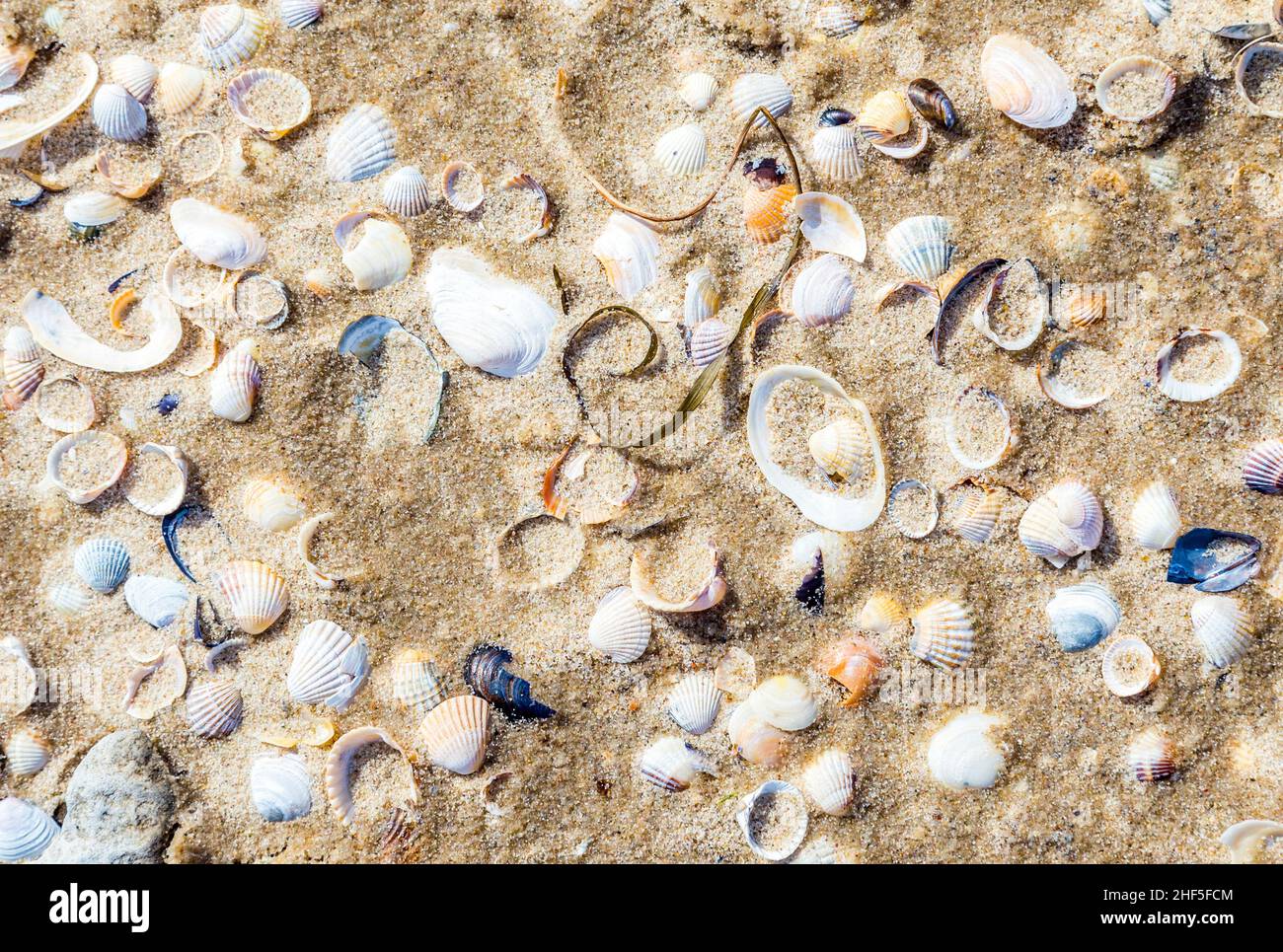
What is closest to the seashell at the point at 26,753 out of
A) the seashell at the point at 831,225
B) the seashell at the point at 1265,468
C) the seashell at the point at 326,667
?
the seashell at the point at 326,667

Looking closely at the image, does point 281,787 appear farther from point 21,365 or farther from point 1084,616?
point 1084,616

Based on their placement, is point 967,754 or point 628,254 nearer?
point 967,754

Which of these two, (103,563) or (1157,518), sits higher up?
(1157,518)

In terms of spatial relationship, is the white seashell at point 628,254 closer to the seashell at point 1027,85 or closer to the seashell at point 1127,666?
the seashell at point 1027,85

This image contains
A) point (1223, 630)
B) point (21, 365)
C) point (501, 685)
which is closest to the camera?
point (1223, 630)

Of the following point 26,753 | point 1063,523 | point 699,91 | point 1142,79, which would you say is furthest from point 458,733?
point 1142,79

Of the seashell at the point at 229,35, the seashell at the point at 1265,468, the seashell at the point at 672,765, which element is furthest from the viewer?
the seashell at the point at 229,35

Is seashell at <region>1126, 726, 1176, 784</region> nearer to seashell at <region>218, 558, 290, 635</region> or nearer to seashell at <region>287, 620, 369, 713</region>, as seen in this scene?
seashell at <region>287, 620, 369, 713</region>
